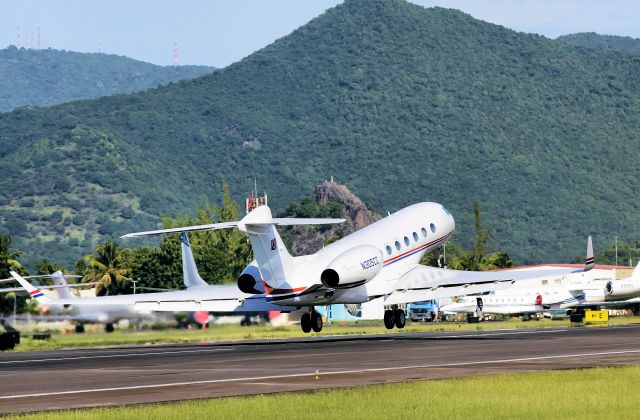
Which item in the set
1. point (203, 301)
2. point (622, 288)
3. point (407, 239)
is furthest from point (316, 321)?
point (622, 288)

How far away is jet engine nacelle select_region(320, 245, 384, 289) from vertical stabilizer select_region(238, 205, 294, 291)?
5.71 ft

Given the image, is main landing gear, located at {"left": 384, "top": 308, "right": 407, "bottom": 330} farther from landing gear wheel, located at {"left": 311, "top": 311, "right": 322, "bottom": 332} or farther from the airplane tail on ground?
the airplane tail on ground

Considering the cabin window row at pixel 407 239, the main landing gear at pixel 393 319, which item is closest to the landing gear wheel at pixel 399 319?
the main landing gear at pixel 393 319

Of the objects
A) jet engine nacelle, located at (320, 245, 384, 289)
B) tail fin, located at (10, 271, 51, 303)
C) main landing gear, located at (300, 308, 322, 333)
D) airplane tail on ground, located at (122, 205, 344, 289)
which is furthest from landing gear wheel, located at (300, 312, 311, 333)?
tail fin, located at (10, 271, 51, 303)

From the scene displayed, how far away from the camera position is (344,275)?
49.7m

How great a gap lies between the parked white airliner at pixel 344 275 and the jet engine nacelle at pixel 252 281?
34 mm

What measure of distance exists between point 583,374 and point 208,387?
10.7m

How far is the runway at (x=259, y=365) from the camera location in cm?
3136

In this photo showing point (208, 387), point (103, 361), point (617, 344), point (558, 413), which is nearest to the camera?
point (558, 413)

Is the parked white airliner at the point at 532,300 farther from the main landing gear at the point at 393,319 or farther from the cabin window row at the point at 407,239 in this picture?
the main landing gear at the point at 393,319

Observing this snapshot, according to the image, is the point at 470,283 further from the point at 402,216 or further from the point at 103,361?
the point at 103,361

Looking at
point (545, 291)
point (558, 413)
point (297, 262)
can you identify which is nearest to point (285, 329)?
point (297, 262)

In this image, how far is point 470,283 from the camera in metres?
54.8

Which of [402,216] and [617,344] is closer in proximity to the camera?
[617,344]
